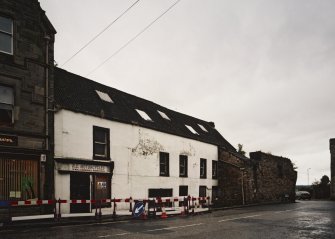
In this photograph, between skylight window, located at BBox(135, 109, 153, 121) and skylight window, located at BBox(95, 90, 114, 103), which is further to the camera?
skylight window, located at BBox(135, 109, 153, 121)

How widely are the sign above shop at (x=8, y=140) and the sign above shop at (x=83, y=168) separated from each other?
264 cm

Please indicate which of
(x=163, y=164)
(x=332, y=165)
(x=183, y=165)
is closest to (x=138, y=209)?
(x=163, y=164)

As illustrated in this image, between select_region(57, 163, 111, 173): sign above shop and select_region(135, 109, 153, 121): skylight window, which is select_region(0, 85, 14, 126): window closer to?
select_region(57, 163, 111, 173): sign above shop

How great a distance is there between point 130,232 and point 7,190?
6.43m

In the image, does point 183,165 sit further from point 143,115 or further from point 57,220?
point 57,220

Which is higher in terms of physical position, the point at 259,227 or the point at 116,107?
the point at 116,107

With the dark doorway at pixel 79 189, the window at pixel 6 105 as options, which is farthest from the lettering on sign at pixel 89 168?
the window at pixel 6 105

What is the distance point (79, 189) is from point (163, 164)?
8.47 metres

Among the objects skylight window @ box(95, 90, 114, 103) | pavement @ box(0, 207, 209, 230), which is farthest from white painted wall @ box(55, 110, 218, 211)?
skylight window @ box(95, 90, 114, 103)

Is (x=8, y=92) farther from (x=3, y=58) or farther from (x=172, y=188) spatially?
(x=172, y=188)

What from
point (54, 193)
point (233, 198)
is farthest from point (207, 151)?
point (54, 193)

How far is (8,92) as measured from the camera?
15852mm

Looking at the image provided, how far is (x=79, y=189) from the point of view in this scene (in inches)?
721

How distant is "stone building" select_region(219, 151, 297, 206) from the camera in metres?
31.6
